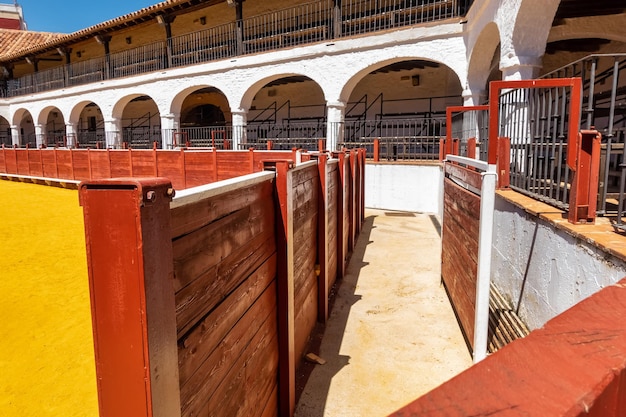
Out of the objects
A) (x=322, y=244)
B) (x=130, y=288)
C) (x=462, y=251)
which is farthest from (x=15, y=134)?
(x=130, y=288)

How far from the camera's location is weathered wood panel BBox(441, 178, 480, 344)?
11.2 ft

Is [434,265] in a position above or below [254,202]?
below

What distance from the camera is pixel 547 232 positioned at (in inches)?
110

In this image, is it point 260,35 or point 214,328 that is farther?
point 260,35

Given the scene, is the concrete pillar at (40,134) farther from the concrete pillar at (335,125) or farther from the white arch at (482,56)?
the white arch at (482,56)

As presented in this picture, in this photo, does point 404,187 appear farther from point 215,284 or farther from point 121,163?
point 215,284

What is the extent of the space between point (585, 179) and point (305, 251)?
2.11 m

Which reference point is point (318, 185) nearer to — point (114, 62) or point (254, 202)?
point (254, 202)

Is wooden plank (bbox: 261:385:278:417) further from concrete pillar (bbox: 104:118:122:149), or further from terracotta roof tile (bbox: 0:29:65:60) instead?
terracotta roof tile (bbox: 0:29:65:60)

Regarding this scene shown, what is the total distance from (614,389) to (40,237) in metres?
8.74

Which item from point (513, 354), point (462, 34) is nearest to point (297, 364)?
point (513, 354)

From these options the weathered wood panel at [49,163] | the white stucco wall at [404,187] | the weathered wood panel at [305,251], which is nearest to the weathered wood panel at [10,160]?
the weathered wood panel at [49,163]

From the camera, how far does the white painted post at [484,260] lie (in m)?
3.07

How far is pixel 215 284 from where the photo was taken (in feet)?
5.32
